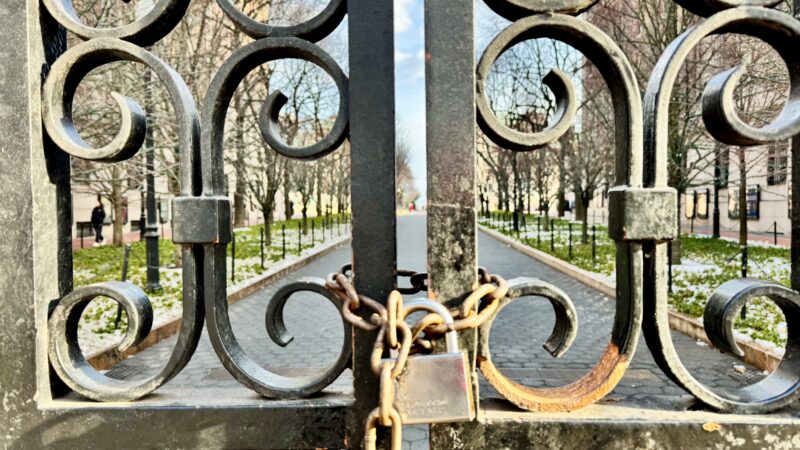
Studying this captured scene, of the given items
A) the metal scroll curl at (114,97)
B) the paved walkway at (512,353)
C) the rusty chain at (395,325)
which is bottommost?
the paved walkway at (512,353)

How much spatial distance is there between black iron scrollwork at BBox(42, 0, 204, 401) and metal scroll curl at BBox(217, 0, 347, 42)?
0.14m

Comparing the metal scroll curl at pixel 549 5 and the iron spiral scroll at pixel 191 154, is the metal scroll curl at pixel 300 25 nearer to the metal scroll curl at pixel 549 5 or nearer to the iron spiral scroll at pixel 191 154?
the iron spiral scroll at pixel 191 154

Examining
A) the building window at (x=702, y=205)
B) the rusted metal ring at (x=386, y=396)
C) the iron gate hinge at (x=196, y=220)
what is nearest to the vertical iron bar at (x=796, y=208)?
the rusted metal ring at (x=386, y=396)

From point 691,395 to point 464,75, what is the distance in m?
0.89

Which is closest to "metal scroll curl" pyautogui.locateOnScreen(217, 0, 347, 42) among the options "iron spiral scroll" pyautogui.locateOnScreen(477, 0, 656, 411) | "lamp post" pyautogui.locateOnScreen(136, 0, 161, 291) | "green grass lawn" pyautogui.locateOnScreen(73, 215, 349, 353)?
"iron spiral scroll" pyautogui.locateOnScreen(477, 0, 656, 411)

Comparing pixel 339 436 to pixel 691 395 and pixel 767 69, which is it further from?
pixel 767 69

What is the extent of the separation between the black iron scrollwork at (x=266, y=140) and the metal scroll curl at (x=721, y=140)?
686 millimetres

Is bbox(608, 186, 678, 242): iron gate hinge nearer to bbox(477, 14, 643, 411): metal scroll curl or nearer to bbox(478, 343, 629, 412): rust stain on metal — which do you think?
bbox(477, 14, 643, 411): metal scroll curl

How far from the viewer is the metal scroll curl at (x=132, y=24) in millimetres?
1181

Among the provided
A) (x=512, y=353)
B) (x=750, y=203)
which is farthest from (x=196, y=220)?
(x=750, y=203)

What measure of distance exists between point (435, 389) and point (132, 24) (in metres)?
1.06

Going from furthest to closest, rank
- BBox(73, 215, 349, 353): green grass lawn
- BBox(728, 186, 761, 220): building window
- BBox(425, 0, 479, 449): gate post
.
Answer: BBox(728, 186, 761, 220): building window, BBox(73, 215, 349, 353): green grass lawn, BBox(425, 0, 479, 449): gate post

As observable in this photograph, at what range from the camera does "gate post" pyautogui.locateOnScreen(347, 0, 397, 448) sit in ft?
3.71

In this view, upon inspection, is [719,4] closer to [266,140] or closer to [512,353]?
[266,140]
